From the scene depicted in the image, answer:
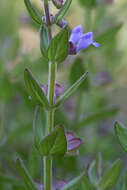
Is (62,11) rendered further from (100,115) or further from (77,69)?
(100,115)

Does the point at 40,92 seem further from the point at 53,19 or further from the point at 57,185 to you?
the point at 57,185

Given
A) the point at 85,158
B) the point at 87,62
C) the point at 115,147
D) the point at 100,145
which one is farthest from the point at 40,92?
the point at 115,147

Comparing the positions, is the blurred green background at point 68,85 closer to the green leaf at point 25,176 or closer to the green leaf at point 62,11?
the green leaf at point 25,176

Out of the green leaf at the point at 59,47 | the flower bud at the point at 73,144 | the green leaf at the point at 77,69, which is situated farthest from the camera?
the green leaf at the point at 77,69

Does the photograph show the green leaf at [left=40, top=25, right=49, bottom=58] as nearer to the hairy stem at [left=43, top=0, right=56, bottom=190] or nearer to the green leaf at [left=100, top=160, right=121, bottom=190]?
the hairy stem at [left=43, top=0, right=56, bottom=190]

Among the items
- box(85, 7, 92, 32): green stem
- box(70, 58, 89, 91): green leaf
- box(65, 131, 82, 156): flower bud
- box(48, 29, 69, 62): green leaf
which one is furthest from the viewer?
box(85, 7, 92, 32): green stem

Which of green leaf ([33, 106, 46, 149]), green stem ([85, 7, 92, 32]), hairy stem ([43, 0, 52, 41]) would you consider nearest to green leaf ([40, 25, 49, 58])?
hairy stem ([43, 0, 52, 41])

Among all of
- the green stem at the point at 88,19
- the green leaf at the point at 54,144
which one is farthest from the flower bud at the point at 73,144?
the green stem at the point at 88,19
